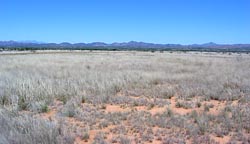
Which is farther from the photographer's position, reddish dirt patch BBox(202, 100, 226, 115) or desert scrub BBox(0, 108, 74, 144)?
reddish dirt patch BBox(202, 100, 226, 115)

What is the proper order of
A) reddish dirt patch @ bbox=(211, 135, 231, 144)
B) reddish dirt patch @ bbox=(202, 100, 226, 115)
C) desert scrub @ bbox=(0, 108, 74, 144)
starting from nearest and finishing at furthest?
desert scrub @ bbox=(0, 108, 74, 144), reddish dirt patch @ bbox=(211, 135, 231, 144), reddish dirt patch @ bbox=(202, 100, 226, 115)

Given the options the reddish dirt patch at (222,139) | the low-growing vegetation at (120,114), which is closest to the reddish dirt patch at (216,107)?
the low-growing vegetation at (120,114)

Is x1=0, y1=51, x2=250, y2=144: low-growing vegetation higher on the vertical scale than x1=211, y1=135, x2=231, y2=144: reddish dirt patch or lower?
higher

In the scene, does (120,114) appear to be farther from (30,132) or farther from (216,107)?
(216,107)

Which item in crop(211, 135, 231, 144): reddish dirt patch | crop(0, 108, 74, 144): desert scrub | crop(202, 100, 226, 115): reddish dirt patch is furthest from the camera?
crop(202, 100, 226, 115): reddish dirt patch

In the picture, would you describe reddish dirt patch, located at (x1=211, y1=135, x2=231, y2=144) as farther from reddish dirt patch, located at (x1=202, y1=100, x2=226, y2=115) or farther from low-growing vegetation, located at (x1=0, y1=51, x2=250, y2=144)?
reddish dirt patch, located at (x1=202, y1=100, x2=226, y2=115)

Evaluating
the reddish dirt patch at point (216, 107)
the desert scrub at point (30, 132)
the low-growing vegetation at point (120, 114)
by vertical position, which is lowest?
the reddish dirt patch at point (216, 107)

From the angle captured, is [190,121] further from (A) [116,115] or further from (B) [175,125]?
(A) [116,115]

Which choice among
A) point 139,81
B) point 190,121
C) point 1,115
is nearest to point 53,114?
point 1,115

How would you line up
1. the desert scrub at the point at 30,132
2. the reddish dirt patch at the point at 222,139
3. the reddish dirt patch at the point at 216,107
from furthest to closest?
the reddish dirt patch at the point at 216,107, the reddish dirt patch at the point at 222,139, the desert scrub at the point at 30,132

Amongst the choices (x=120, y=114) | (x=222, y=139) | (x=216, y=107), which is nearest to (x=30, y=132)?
(x=120, y=114)

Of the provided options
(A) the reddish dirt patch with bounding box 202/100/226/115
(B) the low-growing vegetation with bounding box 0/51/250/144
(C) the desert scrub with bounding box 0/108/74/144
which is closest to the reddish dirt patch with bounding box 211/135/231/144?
(B) the low-growing vegetation with bounding box 0/51/250/144

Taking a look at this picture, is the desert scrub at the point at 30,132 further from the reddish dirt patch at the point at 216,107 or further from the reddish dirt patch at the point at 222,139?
the reddish dirt patch at the point at 216,107

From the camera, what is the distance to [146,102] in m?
11.8
